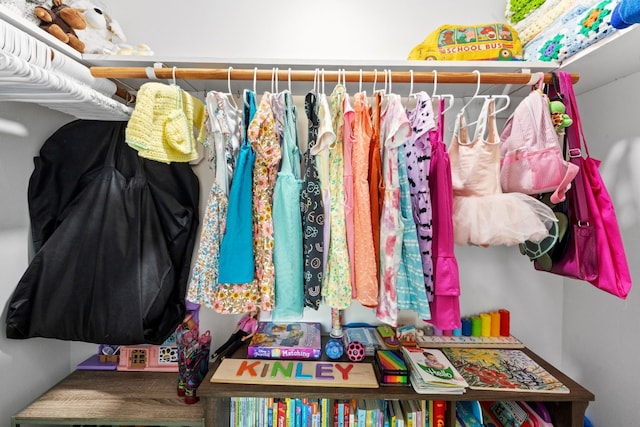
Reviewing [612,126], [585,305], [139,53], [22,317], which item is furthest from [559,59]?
[22,317]

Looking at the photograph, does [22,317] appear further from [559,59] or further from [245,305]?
[559,59]

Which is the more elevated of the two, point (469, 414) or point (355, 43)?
point (355, 43)

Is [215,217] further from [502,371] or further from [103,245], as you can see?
[502,371]

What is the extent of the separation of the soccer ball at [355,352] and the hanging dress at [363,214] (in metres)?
0.37

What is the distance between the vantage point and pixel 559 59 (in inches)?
44.8

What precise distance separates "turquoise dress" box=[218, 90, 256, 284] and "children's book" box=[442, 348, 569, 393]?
2.97 ft

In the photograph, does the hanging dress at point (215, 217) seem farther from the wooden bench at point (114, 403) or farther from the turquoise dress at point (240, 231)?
the wooden bench at point (114, 403)

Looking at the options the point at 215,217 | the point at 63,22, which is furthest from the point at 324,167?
the point at 63,22

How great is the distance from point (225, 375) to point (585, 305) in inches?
60.0

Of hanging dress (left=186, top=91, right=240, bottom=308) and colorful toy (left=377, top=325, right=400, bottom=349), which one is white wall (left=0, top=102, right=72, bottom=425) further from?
colorful toy (left=377, top=325, right=400, bottom=349)

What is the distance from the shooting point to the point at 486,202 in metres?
1.05

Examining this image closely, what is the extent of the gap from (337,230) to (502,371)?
87 centimetres

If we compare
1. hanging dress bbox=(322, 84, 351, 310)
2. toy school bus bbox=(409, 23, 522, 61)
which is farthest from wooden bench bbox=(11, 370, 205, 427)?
toy school bus bbox=(409, 23, 522, 61)

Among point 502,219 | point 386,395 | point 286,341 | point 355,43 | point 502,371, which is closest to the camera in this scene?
point 502,219
